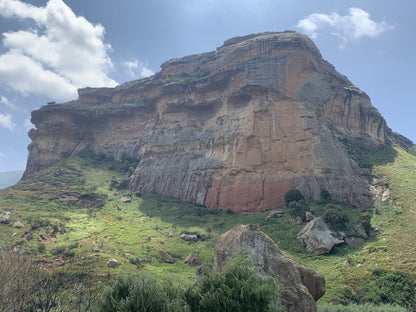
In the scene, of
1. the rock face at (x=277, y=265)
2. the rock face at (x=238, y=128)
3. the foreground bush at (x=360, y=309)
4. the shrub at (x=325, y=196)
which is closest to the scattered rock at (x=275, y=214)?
the rock face at (x=238, y=128)

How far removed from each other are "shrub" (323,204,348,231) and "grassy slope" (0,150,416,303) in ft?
7.88

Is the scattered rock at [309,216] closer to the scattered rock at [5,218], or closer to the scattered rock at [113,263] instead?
the scattered rock at [113,263]

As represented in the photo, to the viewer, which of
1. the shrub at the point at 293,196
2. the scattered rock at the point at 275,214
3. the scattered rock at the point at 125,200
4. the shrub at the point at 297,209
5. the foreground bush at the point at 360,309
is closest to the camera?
the foreground bush at the point at 360,309

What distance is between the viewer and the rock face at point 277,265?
13.4m

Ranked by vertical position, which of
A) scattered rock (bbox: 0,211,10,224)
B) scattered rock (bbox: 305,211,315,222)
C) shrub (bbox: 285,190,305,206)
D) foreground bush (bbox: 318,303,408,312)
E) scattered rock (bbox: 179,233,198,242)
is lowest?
scattered rock (bbox: 0,211,10,224)

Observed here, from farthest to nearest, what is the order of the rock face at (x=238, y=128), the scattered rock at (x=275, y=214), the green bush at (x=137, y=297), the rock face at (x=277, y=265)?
1. the rock face at (x=238, y=128)
2. the scattered rock at (x=275, y=214)
3. the rock face at (x=277, y=265)
4. the green bush at (x=137, y=297)

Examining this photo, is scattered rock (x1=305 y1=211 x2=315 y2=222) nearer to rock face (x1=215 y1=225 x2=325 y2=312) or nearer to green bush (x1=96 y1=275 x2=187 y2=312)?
rock face (x1=215 y1=225 x2=325 y2=312)

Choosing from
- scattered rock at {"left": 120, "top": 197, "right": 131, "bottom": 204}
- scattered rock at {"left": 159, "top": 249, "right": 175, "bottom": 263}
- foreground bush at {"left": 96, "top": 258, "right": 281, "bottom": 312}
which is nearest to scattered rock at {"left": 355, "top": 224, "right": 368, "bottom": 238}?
scattered rock at {"left": 159, "top": 249, "right": 175, "bottom": 263}

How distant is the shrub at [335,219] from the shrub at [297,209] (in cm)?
363

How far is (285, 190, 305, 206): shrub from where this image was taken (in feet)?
135

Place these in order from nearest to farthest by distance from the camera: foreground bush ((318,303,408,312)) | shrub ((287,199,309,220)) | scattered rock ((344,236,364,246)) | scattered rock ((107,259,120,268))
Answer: foreground bush ((318,303,408,312)) < scattered rock ((107,259,120,268)) < scattered rock ((344,236,364,246)) < shrub ((287,199,309,220))

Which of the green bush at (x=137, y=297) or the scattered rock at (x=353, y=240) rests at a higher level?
the scattered rock at (x=353, y=240)

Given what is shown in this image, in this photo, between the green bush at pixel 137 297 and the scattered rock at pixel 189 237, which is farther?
the scattered rock at pixel 189 237

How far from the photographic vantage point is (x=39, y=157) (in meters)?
69.1
